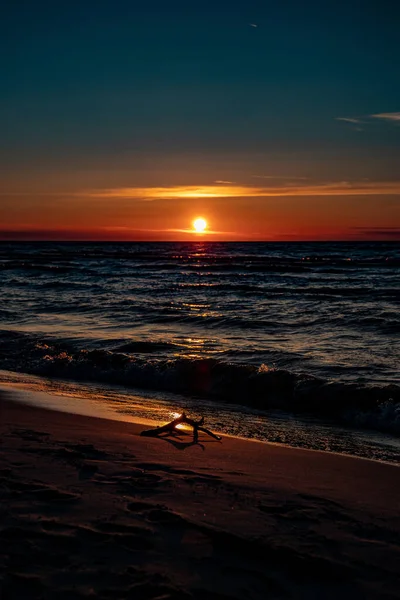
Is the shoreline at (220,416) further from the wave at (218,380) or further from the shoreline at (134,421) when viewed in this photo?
the wave at (218,380)

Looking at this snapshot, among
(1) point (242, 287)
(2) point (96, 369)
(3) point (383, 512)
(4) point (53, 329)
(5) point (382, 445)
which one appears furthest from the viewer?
(1) point (242, 287)

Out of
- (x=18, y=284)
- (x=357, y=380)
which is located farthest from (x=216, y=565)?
(x=18, y=284)

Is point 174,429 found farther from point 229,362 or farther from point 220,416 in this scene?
point 229,362

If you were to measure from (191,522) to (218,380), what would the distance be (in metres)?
5.89

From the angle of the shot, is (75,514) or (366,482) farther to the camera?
(366,482)

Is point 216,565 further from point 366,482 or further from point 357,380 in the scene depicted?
point 357,380

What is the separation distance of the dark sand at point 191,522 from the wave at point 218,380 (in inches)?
95.0

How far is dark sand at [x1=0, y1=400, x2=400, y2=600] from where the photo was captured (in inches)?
125

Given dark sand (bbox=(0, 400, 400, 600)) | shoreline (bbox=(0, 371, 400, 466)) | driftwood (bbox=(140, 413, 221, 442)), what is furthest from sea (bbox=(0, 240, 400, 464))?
dark sand (bbox=(0, 400, 400, 600))

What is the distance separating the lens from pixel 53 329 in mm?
14984

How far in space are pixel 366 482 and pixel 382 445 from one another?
5.68 feet

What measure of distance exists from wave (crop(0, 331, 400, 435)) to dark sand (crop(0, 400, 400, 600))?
7.92 feet

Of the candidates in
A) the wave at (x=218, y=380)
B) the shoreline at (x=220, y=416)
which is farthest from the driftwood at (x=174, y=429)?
the wave at (x=218, y=380)

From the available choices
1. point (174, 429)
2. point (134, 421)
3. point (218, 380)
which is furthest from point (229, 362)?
point (174, 429)
